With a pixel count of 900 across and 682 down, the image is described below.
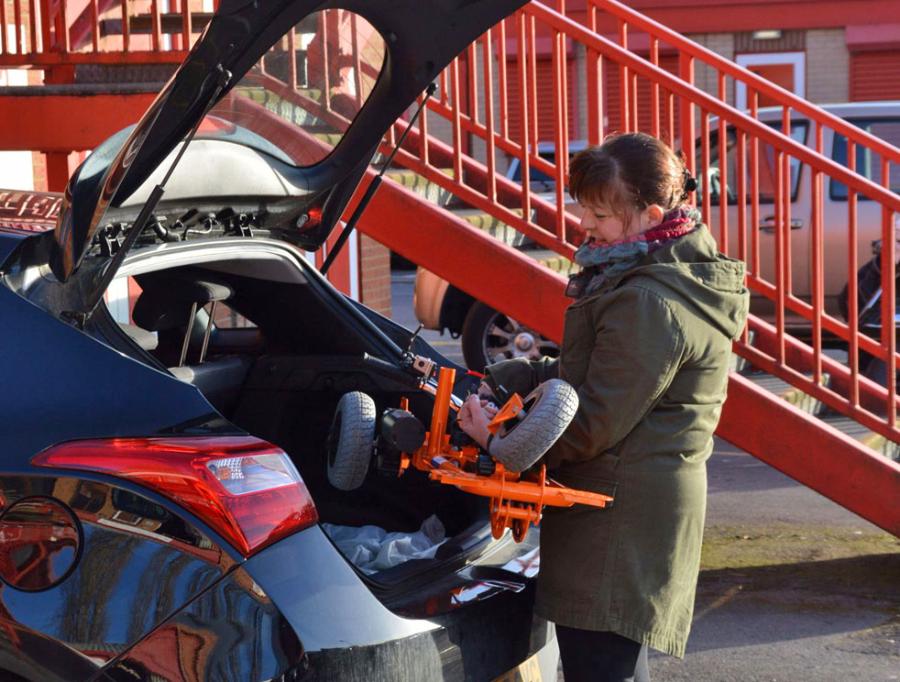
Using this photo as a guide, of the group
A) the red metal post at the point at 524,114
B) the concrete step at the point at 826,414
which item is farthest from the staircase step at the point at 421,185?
the concrete step at the point at 826,414

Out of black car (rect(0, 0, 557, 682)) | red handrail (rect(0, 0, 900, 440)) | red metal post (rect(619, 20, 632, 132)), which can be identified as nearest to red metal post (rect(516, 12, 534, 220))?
red handrail (rect(0, 0, 900, 440))

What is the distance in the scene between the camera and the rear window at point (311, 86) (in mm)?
3412

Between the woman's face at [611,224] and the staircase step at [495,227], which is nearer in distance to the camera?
the woman's face at [611,224]

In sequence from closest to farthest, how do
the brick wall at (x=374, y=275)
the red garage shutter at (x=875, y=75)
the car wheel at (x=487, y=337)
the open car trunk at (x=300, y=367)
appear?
the open car trunk at (x=300, y=367), the car wheel at (x=487, y=337), the brick wall at (x=374, y=275), the red garage shutter at (x=875, y=75)

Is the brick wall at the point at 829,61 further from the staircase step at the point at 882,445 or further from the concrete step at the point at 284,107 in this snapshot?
the concrete step at the point at 284,107

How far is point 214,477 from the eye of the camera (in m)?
2.52

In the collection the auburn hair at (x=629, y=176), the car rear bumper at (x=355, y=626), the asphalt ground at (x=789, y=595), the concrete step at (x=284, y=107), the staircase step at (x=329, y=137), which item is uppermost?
the concrete step at (x=284, y=107)

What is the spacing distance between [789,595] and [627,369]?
9.89 feet

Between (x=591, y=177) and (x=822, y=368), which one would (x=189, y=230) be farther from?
(x=822, y=368)

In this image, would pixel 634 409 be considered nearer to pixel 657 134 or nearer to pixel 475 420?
pixel 475 420

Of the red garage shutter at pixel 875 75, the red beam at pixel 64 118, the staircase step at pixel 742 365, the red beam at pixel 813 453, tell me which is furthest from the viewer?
the red garage shutter at pixel 875 75

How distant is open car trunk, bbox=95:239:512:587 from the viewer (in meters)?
3.62

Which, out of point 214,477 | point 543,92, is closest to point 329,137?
point 214,477

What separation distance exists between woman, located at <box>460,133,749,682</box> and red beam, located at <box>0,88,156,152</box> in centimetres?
425
